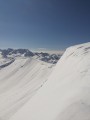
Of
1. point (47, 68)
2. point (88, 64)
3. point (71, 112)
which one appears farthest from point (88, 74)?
point (47, 68)

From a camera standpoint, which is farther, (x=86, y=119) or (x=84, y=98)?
(x=84, y=98)

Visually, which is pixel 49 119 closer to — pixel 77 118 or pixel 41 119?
pixel 41 119

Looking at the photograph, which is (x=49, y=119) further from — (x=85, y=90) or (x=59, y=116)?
(x=85, y=90)

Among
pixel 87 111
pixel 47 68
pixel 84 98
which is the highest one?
pixel 47 68

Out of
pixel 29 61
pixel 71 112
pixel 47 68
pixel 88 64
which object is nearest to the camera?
pixel 71 112

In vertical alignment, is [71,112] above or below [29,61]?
below

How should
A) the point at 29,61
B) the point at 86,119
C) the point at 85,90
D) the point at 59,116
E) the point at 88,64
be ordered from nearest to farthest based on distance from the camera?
the point at 86,119
the point at 59,116
the point at 85,90
the point at 88,64
the point at 29,61

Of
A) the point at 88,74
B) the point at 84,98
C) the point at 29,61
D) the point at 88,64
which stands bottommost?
the point at 84,98

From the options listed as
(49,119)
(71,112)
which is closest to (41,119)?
(49,119)

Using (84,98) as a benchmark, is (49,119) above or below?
below
